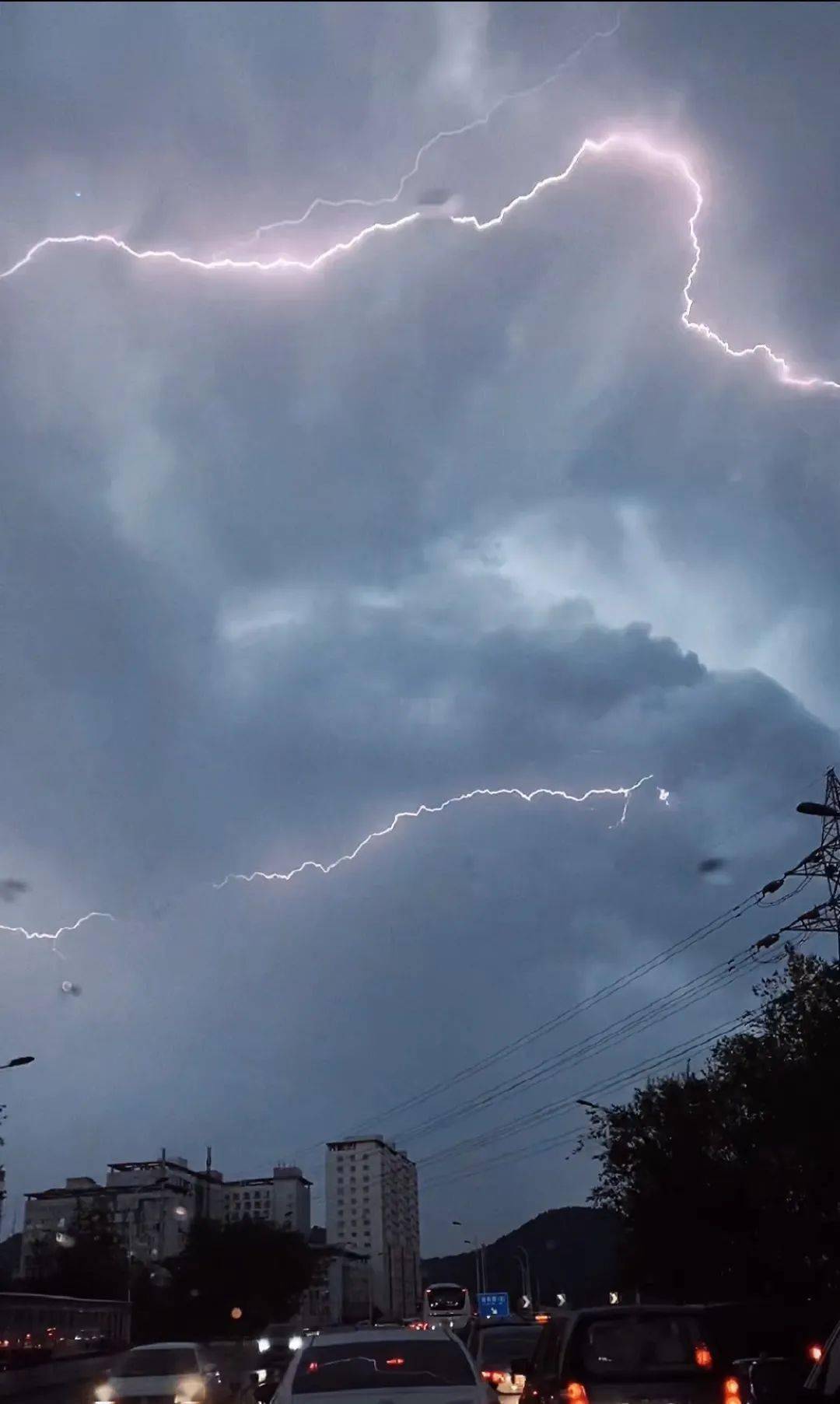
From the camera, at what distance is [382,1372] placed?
8.26 m

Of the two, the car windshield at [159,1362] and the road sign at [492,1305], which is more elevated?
the road sign at [492,1305]

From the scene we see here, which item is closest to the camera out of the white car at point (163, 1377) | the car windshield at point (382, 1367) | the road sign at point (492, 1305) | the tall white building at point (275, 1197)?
the car windshield at point (382, 1367)

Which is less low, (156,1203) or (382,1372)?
(156,1203)

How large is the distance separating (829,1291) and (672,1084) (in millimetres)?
10294

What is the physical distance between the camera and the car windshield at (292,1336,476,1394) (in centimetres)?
811

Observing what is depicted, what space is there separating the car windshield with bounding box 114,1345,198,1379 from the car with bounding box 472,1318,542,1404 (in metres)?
4.51

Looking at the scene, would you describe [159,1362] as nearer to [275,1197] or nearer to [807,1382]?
[807,1382]

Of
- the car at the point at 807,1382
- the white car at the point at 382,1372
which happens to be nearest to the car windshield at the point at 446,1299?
the white car at the point at 382,1372

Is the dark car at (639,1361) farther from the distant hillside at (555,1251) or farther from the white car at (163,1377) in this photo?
the distant hillside at (555,1251)

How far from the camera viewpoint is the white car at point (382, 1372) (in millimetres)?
7840

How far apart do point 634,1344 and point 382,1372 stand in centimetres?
251

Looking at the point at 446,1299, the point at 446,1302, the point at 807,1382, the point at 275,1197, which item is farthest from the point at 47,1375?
the point at 275,1197

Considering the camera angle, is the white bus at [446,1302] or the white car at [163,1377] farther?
the white bus at [446,1302]

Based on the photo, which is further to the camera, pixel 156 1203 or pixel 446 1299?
pixel 156 1203
